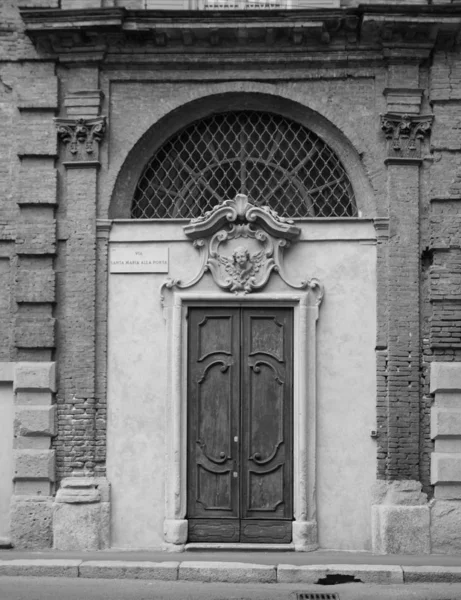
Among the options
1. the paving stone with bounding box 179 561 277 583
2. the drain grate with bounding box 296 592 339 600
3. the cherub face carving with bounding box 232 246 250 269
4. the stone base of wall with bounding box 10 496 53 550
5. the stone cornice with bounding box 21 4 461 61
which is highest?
the stone cornice with bounding box 21 4 461 61

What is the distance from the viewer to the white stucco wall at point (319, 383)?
10.7 m

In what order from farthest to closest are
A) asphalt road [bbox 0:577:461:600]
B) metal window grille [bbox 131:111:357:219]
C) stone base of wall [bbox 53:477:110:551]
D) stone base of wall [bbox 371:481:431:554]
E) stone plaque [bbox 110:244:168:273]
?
metal window grille [bbox 131:111:357:219], stone plaque [bbox 110:244:168:273], stone base of wall [bbox 53:477:110:551], stone base of wall [bbox 371:481:431:554], asphalt road [bbox 0:577:461:600]

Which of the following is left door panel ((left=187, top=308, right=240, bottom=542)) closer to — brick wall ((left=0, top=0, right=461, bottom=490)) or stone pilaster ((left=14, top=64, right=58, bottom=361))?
brick wall ((left=0, top=0, right=461, bottom=490))

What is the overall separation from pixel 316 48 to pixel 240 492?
513 cm

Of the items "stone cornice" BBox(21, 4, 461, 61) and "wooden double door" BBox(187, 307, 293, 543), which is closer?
"stone cornice" BBox(21, 4, 461, 61)

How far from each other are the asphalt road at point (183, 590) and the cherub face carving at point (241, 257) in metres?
3.49

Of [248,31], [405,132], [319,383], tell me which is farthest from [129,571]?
[248,31]

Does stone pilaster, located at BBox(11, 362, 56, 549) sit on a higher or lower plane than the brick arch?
lower

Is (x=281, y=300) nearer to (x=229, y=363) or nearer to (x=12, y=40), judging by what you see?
(x=229, y=363)

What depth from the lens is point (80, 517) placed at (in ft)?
34.4

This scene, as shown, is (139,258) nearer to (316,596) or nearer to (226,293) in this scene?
(226,293)

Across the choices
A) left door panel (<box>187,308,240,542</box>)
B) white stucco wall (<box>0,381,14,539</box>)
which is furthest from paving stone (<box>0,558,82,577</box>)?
left door panel (<box>187,308,240,542</box>)

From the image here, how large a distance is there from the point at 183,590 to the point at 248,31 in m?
6.06

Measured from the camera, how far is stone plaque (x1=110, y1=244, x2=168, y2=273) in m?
10.9
